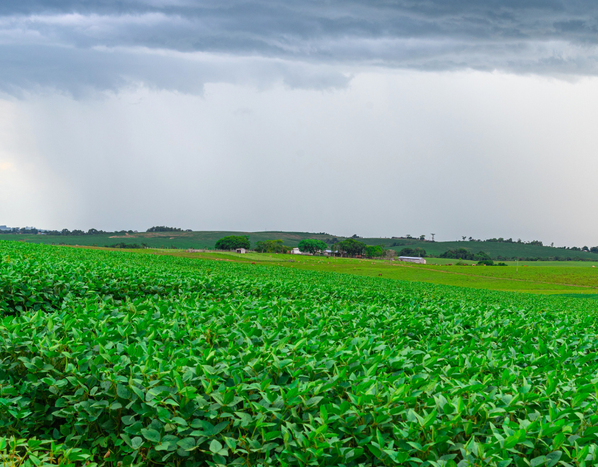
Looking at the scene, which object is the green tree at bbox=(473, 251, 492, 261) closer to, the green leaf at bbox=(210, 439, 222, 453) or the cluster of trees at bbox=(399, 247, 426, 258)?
the cluster of trees at bbox=(399, 247, 426, 258)

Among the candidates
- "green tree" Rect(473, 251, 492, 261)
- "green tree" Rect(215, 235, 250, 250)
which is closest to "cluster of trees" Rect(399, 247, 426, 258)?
"green tree" Rect(473, 251, 492, 261)

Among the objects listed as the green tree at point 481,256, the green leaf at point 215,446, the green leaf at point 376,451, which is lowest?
the green tree at point 481,256

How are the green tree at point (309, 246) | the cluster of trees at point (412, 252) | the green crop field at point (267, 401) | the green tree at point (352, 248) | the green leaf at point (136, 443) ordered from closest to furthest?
the green crop field at point (267, 401) → the green leaf at point (136, 443) → the green tree at point (352, 248) → the green tree at point (309, 246) → the cluster of trees at point (412, 252)

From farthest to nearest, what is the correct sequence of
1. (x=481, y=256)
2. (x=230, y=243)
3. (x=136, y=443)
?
(x=481, y=256) → (x=230, y=243) → (x=136, y=443)

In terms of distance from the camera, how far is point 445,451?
3.00 m

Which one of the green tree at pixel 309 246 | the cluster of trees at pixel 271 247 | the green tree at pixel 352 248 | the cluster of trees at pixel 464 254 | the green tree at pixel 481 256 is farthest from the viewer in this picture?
the green tree at pixel 309 246

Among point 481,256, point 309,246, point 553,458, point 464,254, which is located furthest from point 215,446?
point 464,254

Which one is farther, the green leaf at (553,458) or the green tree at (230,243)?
the green tree at (230,243)

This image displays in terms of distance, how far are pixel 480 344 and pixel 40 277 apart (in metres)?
9.59

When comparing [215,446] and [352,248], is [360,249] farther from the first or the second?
[215,446]

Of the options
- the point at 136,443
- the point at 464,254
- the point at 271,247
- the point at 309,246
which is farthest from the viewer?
the point at 464,254

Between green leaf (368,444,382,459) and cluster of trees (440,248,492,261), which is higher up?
green leaf (368,444,382,459)

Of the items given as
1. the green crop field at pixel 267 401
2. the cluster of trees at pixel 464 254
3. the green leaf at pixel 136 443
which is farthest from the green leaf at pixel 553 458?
the cluster of trees at pixel 464 254

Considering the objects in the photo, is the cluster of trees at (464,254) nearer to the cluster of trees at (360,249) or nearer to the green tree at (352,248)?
the cluster of trees at (360,249)
